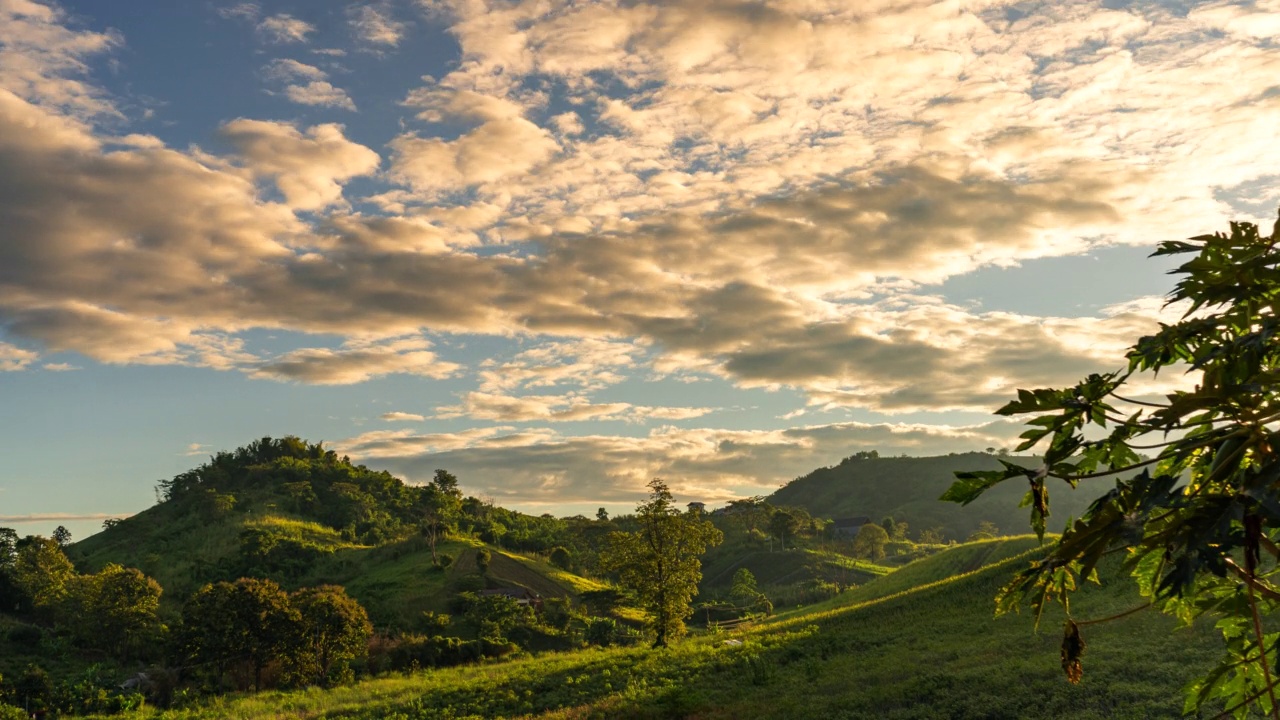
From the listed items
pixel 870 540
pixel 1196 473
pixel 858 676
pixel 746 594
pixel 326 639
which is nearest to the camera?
pixel 1196 473

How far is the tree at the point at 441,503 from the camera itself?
424ft

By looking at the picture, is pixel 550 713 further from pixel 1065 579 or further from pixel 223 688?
pixel 223 688

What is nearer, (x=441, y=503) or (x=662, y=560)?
(x=662, y=560)

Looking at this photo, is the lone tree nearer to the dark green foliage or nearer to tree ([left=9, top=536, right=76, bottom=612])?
the dark green foliage

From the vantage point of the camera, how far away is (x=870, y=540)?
135m

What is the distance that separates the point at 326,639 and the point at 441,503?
8714 cm

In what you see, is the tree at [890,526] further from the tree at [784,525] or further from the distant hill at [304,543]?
the distant hill at [304,543]

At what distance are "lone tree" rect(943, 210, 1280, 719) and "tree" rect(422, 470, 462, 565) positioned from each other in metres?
123

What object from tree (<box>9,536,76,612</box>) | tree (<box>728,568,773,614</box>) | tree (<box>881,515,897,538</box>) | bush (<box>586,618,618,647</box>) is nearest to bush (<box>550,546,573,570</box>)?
tree (<box>728,568,773,614</box>)

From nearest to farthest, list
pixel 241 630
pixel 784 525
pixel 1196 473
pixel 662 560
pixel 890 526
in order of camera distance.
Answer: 1. pixel 1196 473
2. pixel 662 560
3. pixel 241 630
4. pixel 784 525
5. pixel 890 526

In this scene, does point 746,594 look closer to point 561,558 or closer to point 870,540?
point 561,558

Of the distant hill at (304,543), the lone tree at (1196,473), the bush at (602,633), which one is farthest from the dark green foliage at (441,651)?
the lone tree at (1196,473)

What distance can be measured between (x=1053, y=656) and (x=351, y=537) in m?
113

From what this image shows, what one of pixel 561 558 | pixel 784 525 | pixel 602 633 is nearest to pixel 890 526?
pixel 784 525
